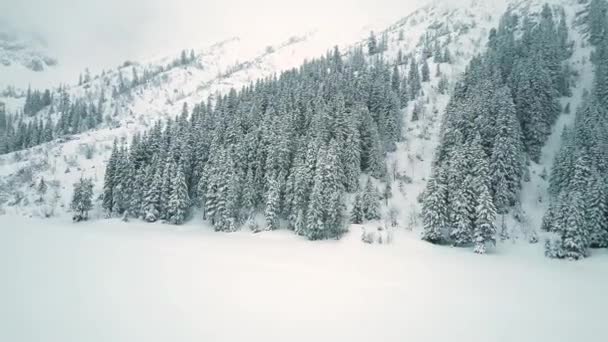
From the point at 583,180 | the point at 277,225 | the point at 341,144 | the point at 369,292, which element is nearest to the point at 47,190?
the point at 277,225

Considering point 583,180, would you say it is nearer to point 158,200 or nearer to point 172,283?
point 172,283

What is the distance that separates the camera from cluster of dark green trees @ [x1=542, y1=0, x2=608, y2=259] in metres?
42.4

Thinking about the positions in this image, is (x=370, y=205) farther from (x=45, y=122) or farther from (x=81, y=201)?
(x=45, y=122)

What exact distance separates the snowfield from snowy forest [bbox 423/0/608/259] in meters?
14.7

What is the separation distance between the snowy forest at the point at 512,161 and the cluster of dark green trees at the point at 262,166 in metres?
12.7

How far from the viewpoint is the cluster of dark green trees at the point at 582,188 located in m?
42.4

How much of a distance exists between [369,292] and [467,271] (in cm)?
1762

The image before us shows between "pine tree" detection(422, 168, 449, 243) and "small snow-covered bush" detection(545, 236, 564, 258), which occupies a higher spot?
"pine tree" detection(422, 168, 449, 243)

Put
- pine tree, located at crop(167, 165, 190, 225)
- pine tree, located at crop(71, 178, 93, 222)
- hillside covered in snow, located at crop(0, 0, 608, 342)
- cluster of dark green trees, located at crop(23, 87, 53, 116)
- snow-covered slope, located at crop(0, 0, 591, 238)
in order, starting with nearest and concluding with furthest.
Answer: hillside covered in snow, located at crop(0, 0, 608, 342) < pine tree, located at crop(167, 165, 190, 225) < pine tree, located at crop(71, 178, 93, 222) < snow-covered slope, located at crop(0, 0, 591, 238) < cluster of dark green trees, located at crop(23, 87, 53, 116)

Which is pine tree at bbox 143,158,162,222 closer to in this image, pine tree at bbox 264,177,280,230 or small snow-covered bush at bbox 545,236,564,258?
pine tree at bbox 264,177,280,230

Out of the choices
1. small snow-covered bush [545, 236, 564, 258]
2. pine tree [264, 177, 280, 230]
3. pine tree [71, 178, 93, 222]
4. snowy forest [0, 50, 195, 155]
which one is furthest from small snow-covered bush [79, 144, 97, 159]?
small snow-covered bush [545, 236, 564, 258]

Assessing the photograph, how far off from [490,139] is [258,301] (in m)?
56.7

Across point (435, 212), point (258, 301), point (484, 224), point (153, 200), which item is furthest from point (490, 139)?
point (153, 200)

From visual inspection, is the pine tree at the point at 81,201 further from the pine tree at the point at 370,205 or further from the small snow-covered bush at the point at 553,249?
the small snow-covered bush at the point at 553,249
